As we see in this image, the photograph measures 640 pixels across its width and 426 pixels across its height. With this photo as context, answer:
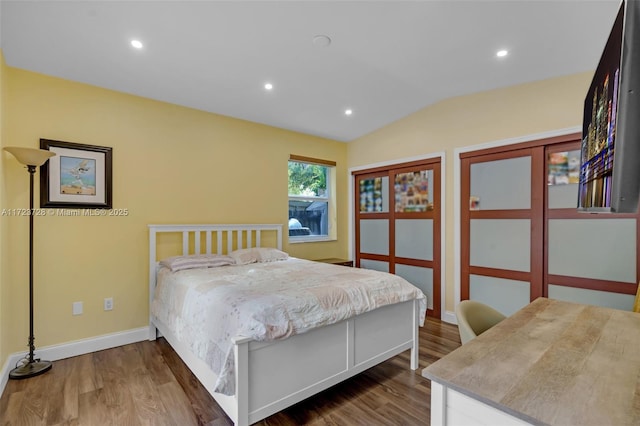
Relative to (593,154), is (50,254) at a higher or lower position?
lower

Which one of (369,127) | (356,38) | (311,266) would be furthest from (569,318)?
(369,127)

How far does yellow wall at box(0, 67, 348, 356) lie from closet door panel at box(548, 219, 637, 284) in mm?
3297

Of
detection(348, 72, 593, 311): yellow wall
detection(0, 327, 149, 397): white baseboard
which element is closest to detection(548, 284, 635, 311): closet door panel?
detection(348, 72, 593, 311): yellow wall

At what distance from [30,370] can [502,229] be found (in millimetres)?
4553

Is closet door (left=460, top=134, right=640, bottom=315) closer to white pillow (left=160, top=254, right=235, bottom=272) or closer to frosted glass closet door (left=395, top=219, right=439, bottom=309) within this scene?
frosted glass closet door (left=395, top=219, right=439, bottom=309)

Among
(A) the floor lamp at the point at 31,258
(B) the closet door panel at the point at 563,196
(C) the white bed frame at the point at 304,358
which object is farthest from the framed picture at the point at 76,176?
(B) the closet door panel at the point at 563,196

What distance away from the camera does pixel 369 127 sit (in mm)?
4484

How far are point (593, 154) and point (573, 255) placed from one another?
2331 millimetres

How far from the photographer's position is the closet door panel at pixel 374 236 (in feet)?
15.0

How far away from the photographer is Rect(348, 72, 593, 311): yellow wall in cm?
291

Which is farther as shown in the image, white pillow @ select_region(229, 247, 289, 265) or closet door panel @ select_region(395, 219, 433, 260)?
closet door panel @ select_region(395, 219, 433, 260)

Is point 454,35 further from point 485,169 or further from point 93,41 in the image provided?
point 93,41

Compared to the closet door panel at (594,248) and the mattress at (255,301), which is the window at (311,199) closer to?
the mattress at (255,301)

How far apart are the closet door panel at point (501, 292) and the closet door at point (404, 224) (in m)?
0.45
